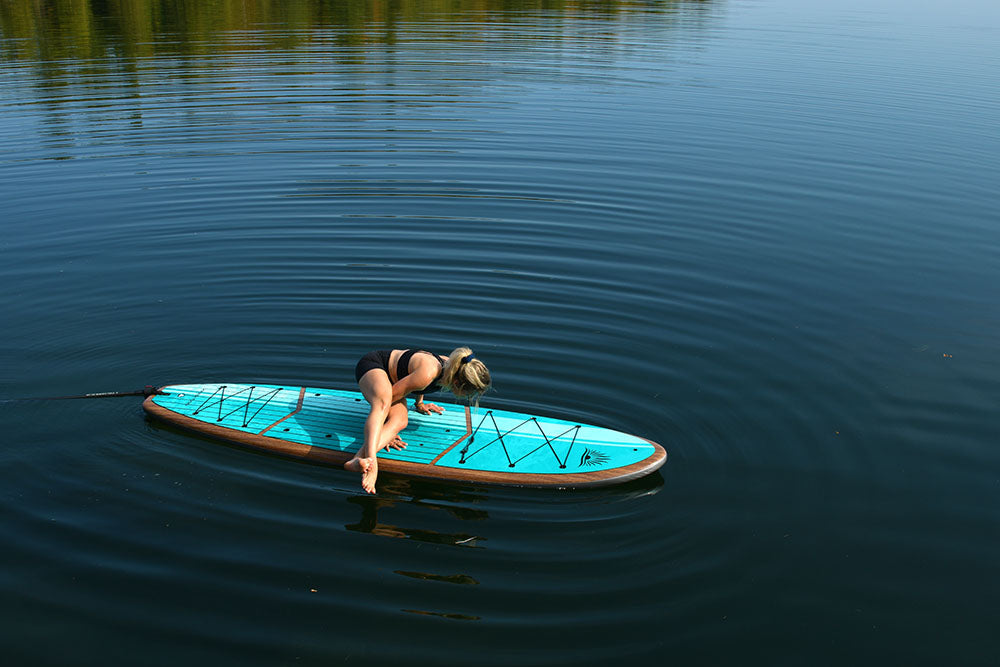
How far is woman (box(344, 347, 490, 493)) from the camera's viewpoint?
7.96 metres

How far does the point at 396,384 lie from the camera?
8.42 metres

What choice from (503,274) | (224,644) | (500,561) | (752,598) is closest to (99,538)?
(224,644)

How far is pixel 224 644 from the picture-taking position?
623 centimetres

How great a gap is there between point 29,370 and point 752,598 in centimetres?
805

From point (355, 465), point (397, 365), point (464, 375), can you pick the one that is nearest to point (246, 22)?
point (397, 365)

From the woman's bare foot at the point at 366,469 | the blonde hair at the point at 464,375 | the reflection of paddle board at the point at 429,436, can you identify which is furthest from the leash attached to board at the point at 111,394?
the blonde hair at the point at 464,375

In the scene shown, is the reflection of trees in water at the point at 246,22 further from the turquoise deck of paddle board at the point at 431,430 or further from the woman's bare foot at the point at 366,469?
the woman's bare foot at the point at 366,469

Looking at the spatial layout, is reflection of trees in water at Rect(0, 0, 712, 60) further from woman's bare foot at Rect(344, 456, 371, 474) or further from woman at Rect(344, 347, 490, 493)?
woman's bare foot at Rect(344, 456, 371, 474)

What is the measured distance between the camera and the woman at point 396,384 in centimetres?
796

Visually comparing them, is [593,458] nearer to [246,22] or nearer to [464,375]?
[464,375]

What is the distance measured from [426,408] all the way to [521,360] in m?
1.67

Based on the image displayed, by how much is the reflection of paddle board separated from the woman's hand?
0.24 ft

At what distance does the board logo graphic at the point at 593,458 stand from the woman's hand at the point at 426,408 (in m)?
1.64

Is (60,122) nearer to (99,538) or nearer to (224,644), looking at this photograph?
(99,538)
